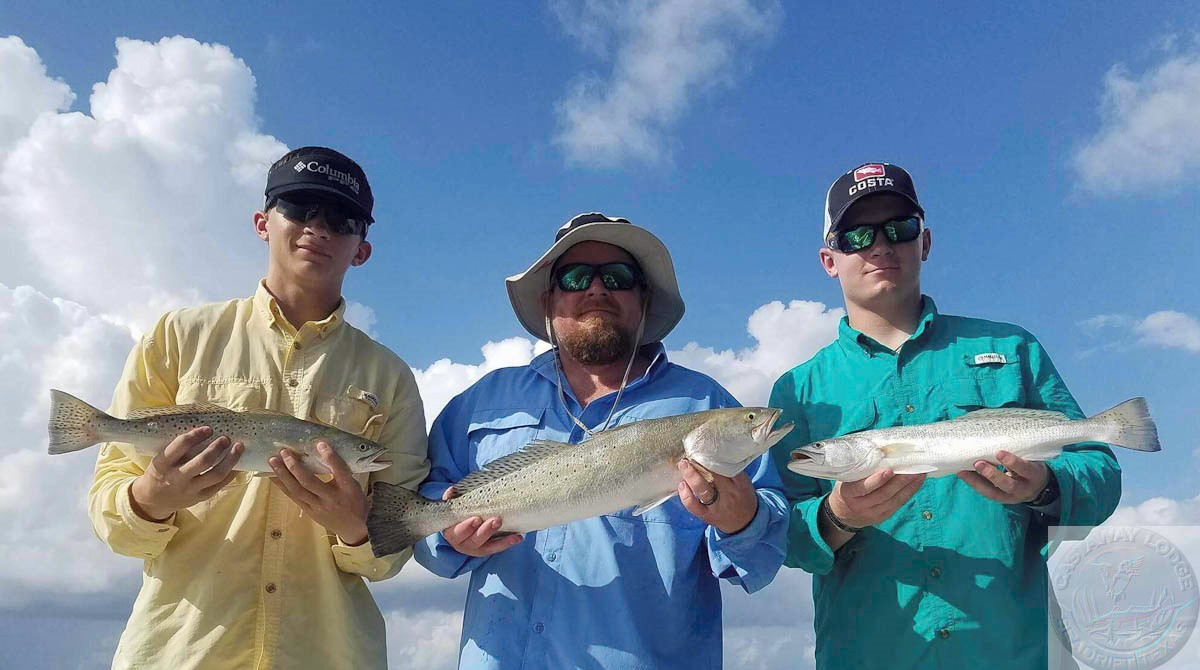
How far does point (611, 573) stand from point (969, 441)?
9.35ft

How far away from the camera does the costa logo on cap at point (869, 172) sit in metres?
7.75

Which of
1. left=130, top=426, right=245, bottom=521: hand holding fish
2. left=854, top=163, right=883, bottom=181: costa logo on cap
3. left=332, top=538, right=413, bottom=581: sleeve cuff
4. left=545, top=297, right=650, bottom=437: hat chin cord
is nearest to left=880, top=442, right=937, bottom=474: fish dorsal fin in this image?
left=545, top=297, right=650, bottom=437: hat chin cord

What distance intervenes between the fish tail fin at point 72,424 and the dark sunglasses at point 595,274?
393 cm

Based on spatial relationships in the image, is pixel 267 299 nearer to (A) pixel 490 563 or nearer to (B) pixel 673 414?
(A) pixel 490 563

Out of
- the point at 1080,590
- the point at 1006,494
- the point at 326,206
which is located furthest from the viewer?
the point at 326,206

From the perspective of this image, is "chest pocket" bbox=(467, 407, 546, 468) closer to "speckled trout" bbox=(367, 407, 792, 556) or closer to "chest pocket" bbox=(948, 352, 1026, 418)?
"speckled trout" bbox=(367, 407, 792, 556)

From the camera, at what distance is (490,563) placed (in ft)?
22.9

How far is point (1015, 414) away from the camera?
650cm

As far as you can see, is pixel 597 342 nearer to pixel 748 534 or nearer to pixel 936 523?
pixel 748 534

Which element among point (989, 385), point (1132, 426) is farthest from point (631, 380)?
point (1132, 426)

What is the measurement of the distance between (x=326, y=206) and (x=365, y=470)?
229 centimetres

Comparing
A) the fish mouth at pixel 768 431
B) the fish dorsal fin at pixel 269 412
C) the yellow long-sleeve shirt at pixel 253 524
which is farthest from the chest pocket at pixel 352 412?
the fish mouth at pixel 768 431

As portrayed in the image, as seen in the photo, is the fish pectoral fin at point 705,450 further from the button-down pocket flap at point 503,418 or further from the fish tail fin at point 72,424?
the fish tail fin at point 72,424

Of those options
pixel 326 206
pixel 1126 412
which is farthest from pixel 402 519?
pixel 1126 412
